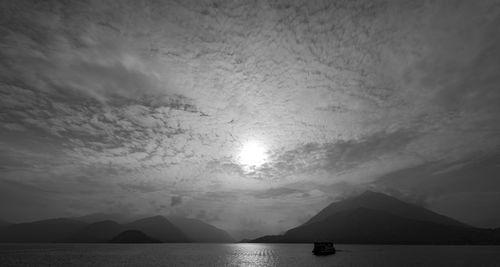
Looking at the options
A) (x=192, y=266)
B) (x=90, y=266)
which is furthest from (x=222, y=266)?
(x=90, y=266)

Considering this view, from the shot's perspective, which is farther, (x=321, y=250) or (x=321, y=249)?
(x=321, y=249)

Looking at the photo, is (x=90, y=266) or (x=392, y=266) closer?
(x=90, y=266)

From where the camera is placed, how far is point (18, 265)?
102m

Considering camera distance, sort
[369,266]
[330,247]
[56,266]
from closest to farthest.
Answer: [56,266], [369,266], [330,247]

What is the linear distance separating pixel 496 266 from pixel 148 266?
13311cm

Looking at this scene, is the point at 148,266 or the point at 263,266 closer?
the point at 148,266

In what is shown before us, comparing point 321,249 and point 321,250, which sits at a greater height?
point 321,249

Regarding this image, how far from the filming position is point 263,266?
372 feet

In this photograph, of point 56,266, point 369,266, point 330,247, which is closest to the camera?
point 56,266

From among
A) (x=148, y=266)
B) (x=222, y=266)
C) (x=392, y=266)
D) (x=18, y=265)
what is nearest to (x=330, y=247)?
(x=392, y=266)

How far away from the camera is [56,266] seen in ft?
329

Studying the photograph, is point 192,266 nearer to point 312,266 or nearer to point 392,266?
point 312,266

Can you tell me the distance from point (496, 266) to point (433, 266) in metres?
22.4

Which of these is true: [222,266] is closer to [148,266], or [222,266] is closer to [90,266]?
[148,266]
